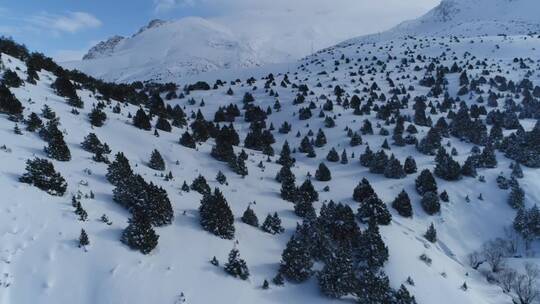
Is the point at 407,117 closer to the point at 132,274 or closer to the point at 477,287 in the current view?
the point at 477,287

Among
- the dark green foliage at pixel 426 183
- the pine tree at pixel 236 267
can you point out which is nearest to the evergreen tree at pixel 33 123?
the pine tree at pixel 236 267

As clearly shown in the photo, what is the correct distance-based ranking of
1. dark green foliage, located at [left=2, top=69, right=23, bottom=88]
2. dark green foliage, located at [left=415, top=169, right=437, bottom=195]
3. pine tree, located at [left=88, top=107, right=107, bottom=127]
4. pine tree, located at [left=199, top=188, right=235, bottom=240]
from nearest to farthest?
pine tree, located at [left=199, top=188, right=235, bottom=240] < dark green foliage, located at [left=2, top=69, right=23, bottom=88] < pine tree, located at [left=88, top=107, right=107, bottom=127] < dark green foliage, located at [left=415, top=169, right=437, bottom=195]

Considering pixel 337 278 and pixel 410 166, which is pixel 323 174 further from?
pixel 337 278

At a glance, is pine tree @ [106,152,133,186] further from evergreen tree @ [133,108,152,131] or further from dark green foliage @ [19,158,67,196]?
evergreen tree @ [133,108,152,131]

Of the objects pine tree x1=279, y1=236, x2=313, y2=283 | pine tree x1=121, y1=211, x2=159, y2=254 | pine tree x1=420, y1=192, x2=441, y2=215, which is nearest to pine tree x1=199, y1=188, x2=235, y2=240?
pine tree x1=279, y1=236, x2=313, y2=283

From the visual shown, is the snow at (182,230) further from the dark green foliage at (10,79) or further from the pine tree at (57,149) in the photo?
the dark green foliage at (10,79)
